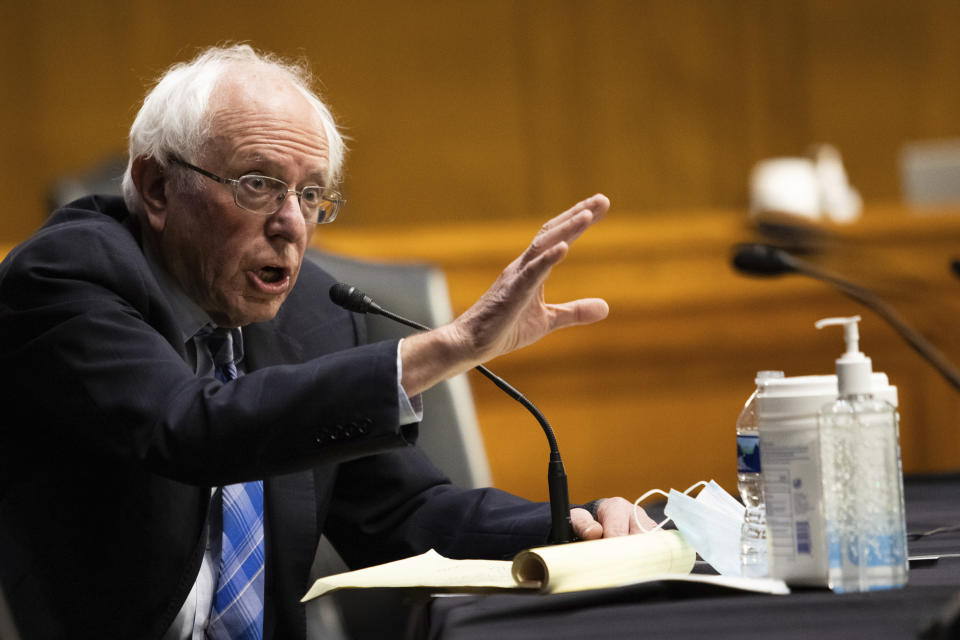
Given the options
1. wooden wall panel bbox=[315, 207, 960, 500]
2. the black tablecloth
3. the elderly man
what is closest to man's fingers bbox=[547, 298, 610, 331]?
the elderly man

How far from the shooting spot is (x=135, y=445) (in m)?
1.36

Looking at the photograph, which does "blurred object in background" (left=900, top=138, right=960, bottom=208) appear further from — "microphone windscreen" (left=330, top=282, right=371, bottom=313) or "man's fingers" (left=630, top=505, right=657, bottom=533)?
"microphone windscreen" (left=330, top=282, right=371, bottom=313)

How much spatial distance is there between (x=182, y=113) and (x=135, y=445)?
0.57 meters

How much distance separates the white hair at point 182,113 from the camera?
1.71 metres

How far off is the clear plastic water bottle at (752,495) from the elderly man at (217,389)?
0.63 feet

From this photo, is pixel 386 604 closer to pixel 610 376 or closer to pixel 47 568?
pixel 47 568

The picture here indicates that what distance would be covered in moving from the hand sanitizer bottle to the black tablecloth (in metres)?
0.02

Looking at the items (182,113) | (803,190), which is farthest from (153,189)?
(803,190)

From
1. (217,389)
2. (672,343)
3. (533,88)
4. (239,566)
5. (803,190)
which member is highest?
(533,88)

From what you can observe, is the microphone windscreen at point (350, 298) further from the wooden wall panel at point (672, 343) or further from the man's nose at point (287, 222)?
the wooden wall panel at point (672, 343)

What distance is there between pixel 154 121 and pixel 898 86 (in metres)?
5.37

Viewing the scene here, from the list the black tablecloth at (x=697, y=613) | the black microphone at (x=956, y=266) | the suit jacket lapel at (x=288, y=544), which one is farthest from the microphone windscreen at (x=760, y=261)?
the suit jacket lapel at (x=288, y=544)

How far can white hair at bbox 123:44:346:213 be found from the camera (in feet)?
5.62

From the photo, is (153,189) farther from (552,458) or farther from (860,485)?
(860,485)
